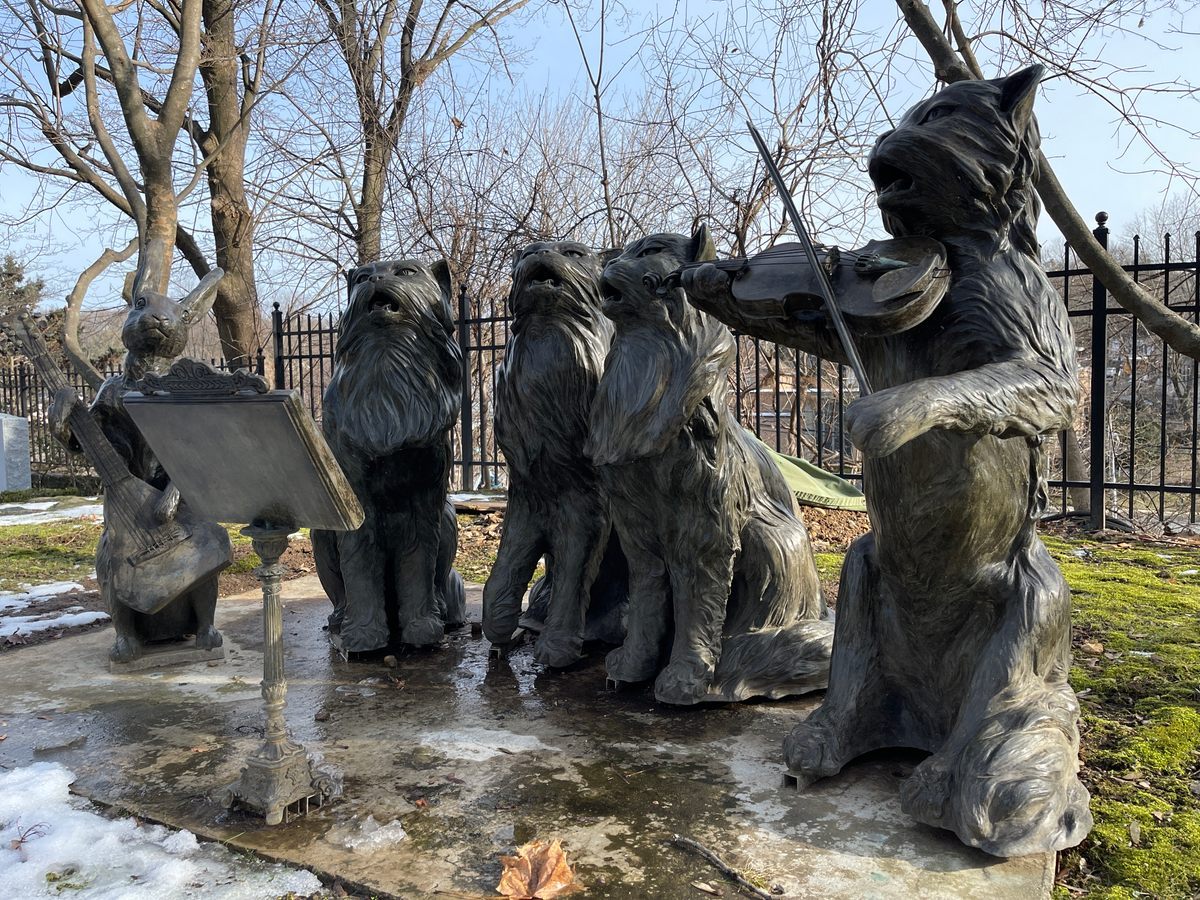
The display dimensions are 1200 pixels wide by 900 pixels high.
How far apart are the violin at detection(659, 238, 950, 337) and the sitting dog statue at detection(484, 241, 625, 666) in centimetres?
108

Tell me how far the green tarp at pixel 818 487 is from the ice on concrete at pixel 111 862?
6.40 metres

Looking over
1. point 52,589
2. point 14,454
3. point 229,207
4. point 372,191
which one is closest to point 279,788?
point 52,589

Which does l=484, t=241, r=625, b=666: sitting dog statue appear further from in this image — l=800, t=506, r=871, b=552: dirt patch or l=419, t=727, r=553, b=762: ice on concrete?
l=800, t=506, r=871, b=552: dirt patch

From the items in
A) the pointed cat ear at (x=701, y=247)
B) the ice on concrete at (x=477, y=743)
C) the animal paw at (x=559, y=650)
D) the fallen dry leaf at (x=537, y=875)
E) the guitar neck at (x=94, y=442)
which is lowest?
the fallen dry leaf at (x=537, y=875)

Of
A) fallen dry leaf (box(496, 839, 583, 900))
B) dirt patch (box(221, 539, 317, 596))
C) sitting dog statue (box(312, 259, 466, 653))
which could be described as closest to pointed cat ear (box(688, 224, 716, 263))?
sitting dog statue (box(312, 259, 466, 653))

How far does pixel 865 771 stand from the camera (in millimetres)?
3066

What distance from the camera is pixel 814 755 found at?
9.61 ft

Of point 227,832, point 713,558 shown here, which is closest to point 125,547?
point 227,832

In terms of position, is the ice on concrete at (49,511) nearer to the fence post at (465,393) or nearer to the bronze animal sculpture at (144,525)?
the fence post at (465,393)

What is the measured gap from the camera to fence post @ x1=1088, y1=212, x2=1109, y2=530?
787 centimetres

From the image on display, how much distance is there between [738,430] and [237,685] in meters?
2.51

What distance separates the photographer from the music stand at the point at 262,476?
2.62 meters

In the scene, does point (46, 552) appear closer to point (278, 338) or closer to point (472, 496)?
point (472, 496)

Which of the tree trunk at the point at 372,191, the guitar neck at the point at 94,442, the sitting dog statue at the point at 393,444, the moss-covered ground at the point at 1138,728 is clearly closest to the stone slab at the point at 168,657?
the sitting dog statue at the point at 393,444
